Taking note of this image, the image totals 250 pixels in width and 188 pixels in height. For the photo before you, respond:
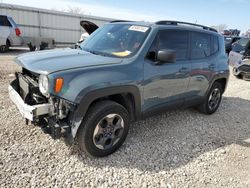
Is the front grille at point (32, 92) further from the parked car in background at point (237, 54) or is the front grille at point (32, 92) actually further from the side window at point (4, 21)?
the side window at point (4, 21)

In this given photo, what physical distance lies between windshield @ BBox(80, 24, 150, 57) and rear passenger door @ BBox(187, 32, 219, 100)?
4.03 feet

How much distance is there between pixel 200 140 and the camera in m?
4.17

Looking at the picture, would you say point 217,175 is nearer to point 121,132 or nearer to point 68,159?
point 121,132

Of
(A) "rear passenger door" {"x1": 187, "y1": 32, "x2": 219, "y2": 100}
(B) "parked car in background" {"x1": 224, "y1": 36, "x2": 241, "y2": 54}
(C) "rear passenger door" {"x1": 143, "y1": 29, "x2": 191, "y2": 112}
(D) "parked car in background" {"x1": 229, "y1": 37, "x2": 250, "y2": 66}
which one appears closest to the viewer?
(C) "rear passenger door" {"x1": 143, "y1": 29, "x2": 191, "y2": 112}

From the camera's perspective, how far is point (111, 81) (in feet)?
10.1

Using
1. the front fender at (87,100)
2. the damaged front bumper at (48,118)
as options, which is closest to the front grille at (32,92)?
the damaged front bumper at (48,118)

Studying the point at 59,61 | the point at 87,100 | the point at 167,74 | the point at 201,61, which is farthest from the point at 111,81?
the point at 201,61

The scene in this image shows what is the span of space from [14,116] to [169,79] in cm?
284

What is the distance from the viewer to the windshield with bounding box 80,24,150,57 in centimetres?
362

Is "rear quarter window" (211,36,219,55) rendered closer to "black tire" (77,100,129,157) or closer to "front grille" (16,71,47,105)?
"black tire" (77,100,129,157)

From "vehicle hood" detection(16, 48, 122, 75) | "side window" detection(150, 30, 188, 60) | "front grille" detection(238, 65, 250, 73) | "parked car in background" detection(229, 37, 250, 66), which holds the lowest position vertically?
"front grille" detection(238, 65, 250, 73)

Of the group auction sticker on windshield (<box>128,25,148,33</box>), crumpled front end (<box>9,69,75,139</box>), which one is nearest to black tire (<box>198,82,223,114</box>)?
auction sticker on windshield (<box>128,25,148,33</box>)

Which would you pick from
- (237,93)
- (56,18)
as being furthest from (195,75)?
(56,18)

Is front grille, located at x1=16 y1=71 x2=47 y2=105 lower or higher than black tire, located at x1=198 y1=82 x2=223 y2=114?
higher
